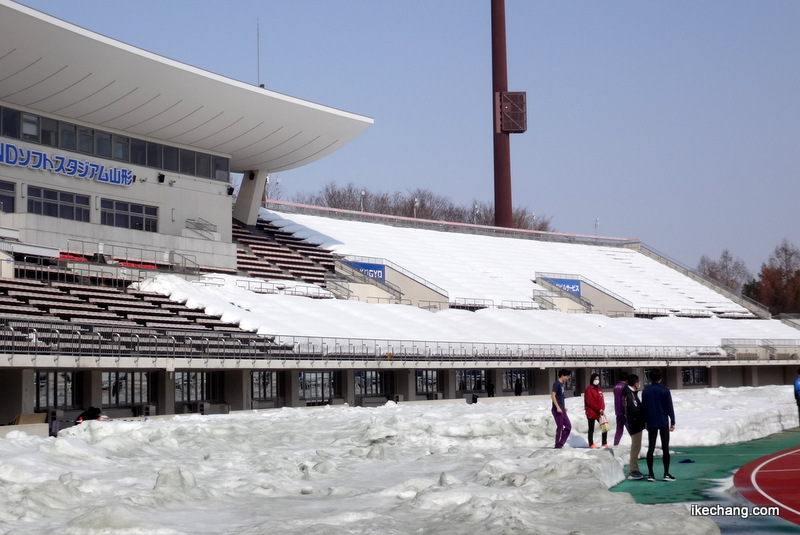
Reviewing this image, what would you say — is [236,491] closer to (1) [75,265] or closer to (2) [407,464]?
(2) [407,464]

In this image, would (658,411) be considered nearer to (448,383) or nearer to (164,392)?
(164,392)

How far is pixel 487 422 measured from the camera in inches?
856

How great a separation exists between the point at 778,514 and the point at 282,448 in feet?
34.3

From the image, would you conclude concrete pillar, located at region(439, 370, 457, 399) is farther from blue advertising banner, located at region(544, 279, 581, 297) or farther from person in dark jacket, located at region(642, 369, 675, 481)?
person in dark jacket, located at region(642, 369, 675, 481)

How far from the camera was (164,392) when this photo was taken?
115ft

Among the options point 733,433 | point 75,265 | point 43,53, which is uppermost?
point 43,53

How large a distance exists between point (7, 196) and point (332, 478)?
1177 inches

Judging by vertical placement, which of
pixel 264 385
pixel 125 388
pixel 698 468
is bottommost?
pixel 264 385

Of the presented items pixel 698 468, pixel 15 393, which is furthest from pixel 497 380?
pixel 698 468

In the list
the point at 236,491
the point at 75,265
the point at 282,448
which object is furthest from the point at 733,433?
the point at 75,265

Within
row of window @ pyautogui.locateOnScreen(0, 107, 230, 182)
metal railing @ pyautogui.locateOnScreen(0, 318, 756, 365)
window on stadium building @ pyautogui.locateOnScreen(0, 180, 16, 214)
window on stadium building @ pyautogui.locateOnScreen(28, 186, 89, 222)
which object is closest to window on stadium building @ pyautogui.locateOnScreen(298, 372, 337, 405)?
metal railing @ pyautogui.locateOnScreen(0, 318, 756, 365)

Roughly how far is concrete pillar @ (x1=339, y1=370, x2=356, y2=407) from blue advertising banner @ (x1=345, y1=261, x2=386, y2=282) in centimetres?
1657

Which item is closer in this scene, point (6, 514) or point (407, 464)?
point (6, 514)

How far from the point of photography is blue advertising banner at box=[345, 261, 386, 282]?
58781mm
